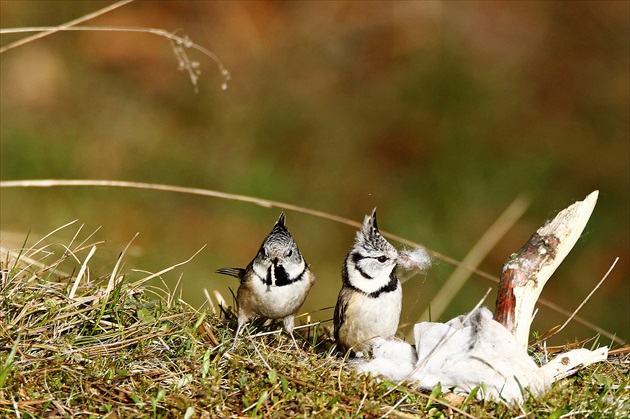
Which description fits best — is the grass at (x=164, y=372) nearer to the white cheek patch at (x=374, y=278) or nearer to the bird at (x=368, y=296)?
the bird at (x=368, y=296)

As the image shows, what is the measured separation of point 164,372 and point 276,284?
94cm

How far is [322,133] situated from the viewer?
Answer: 33.1 feet

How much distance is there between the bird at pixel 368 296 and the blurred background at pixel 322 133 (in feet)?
9.15

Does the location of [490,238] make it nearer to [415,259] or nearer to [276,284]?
[415,259]

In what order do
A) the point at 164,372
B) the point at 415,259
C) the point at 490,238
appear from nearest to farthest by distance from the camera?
the point at 164,372 < the point at 415,259 < the point at 490,238

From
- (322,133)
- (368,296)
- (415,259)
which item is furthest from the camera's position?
(322,133)

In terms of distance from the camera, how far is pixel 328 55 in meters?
10.8

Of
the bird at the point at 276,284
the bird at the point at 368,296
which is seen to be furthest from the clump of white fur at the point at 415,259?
the bird at the point at 276,284

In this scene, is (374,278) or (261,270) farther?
(261,270)

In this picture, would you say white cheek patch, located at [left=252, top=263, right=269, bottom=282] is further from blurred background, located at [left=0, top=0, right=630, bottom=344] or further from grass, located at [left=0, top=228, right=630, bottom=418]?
blurred background, located at [left=0, top=0, right=630, bottom=344]

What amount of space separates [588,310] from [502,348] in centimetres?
434

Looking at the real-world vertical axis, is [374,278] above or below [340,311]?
above

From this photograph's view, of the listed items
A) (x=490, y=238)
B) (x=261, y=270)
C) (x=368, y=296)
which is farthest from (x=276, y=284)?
(x=490, y=238)

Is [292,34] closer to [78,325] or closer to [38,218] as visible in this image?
[38,218]
